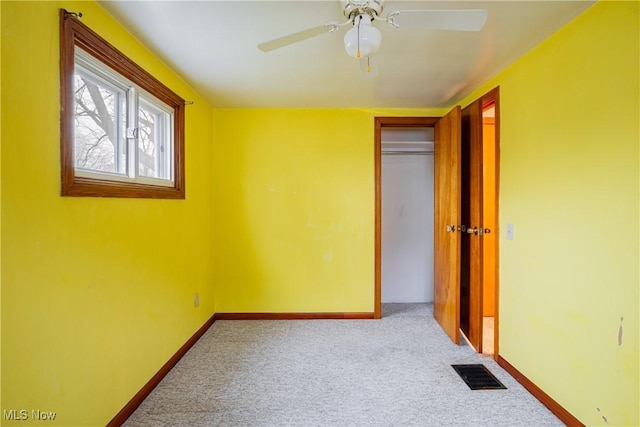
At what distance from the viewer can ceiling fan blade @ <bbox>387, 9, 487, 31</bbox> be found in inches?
46.6

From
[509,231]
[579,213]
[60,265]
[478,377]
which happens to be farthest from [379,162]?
[60,265]

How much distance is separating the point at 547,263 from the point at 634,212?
1.95ft

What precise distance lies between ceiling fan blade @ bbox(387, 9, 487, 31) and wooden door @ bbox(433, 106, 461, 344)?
139 cm

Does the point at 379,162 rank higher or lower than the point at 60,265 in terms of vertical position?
higher

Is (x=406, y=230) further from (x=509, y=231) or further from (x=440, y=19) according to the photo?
(x=440, y=19)

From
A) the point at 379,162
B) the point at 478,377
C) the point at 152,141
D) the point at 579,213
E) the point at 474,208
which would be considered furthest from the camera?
the point at 379,162

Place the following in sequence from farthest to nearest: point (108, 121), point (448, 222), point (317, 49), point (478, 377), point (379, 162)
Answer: point (379, 162)
point (448, 222)
point (478, 377)
point (317, 49)
point (108, 121)

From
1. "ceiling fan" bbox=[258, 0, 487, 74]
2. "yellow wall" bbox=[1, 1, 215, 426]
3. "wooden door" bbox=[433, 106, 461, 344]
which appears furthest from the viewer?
"wooden door" bbox=[433, 106, 461, 344]

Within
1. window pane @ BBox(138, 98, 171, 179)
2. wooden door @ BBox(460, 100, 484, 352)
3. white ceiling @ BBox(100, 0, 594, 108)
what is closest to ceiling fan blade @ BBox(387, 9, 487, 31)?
white ceiling @ BBox(100, 0, 594, 108)

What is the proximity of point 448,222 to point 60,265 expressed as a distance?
2.79m

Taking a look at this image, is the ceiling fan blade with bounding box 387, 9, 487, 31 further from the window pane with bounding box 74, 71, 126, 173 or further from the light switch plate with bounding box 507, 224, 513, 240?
the window pane with bounding box 74, 71, 126, 173

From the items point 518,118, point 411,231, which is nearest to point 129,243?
point 518,118

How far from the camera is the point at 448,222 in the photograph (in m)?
2.79

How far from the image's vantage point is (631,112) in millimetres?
1322
